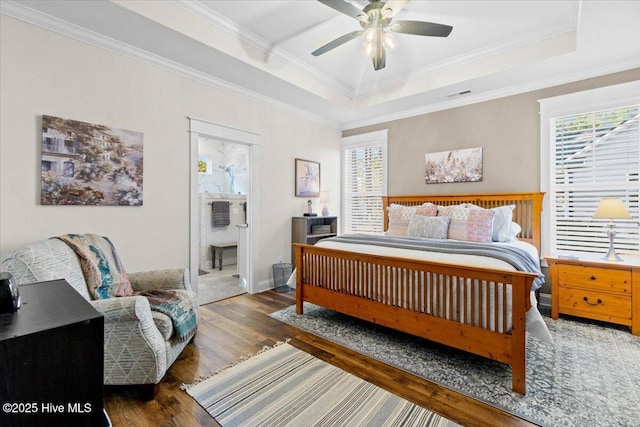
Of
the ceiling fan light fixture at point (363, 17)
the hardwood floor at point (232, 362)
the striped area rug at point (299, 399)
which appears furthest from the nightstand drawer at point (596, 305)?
the ceiling fan light fixture at point (363, 17)

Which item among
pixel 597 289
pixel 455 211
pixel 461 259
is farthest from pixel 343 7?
pixel 597 289

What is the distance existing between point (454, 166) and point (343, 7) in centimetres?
289

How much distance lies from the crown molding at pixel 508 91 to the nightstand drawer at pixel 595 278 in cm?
220

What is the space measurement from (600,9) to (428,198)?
2.66 meters

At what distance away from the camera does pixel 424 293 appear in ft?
7.97

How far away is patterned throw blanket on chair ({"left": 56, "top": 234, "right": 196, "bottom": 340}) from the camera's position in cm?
213

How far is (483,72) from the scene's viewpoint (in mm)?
3570

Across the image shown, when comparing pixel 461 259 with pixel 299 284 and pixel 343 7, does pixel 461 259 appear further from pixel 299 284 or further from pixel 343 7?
pixel 343 7

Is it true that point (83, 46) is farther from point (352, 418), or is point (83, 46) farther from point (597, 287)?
point (597, 287)

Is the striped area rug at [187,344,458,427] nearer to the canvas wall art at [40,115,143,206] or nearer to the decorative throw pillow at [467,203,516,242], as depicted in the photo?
the canvas wall art at [40,115,143,206]

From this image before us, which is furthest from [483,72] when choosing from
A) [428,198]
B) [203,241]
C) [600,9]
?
[203,241]

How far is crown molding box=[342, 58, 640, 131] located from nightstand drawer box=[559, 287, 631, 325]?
2433 mm

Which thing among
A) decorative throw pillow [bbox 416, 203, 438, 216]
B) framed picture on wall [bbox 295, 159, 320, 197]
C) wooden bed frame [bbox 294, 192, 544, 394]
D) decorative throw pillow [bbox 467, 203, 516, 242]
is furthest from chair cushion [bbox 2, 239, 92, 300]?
decorative throw pillow [bbox 467, 203, 516, 242]

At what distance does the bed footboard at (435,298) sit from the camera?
199cm
